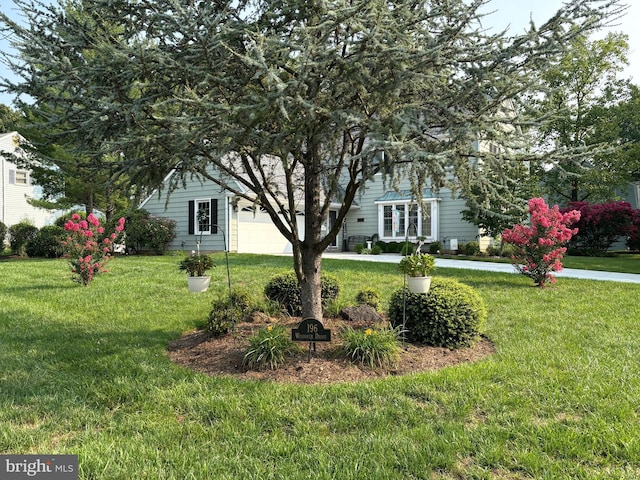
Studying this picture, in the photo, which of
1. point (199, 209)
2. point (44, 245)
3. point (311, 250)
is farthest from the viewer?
point (199, 209)

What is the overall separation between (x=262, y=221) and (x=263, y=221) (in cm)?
6

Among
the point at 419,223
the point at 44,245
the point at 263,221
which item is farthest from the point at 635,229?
the point at 44,245

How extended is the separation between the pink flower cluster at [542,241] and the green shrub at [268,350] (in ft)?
20.2

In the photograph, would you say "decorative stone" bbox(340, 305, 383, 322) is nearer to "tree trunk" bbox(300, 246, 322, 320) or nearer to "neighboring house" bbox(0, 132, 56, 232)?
"tree trunk" bbox(300, 246, 322, 320)

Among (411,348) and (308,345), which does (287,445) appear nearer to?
(308,345)

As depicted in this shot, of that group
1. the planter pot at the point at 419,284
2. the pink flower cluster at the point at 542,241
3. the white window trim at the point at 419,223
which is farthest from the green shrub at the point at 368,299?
the white window trim at the point at 419,223

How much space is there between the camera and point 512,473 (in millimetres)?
2387

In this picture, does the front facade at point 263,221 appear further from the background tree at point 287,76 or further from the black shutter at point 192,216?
the background tree at point 287,76

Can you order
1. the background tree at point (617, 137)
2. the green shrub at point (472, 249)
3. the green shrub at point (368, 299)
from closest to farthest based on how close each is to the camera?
the green shrub at point (368, 299)
the green shrub at point (472, 249)
the background tree at point (617, 137)

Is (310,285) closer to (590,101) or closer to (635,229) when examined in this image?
(635,229)

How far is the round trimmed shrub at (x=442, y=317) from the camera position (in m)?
4.81

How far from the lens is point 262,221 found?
1689 cm

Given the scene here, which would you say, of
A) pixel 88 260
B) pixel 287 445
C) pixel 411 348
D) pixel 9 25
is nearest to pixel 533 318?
pixel 411 348

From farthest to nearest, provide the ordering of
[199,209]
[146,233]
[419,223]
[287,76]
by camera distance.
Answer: [419,223] < [199,209] < [146,233] < [287,76]
